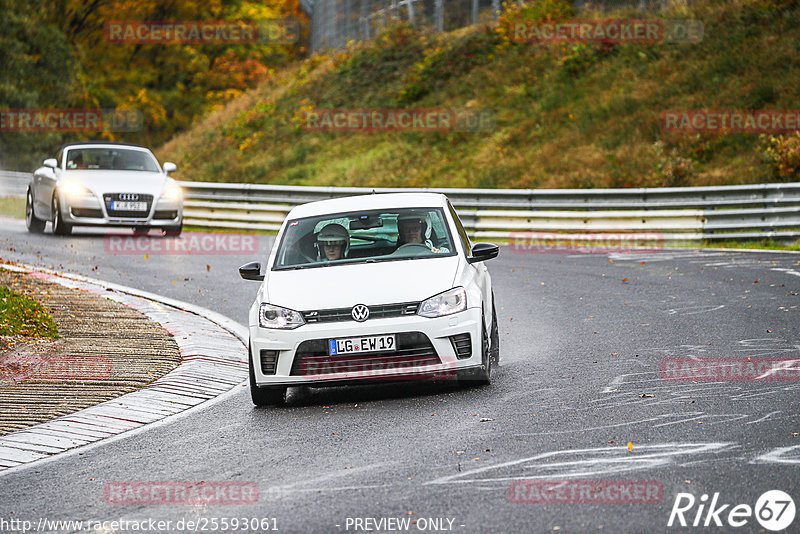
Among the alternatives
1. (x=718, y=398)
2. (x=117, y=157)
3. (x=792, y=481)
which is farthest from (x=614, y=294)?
(x=117, y=157)

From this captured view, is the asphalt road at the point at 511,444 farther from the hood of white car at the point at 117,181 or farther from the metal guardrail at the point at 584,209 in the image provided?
the hood of white car at the point at 117,181

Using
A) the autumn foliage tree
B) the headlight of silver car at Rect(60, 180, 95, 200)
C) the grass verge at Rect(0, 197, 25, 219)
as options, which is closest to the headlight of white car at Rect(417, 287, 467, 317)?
the headlight of silver car at Rect(60, 180, 95, 200)

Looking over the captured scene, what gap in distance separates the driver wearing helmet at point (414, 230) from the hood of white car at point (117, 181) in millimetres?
12150

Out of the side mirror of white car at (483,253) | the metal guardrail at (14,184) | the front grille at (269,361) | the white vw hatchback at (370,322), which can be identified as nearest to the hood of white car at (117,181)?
the white vw hatchback at (370,322)

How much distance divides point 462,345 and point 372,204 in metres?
1.97

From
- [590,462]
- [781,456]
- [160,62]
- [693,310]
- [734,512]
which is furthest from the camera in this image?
[160,62]

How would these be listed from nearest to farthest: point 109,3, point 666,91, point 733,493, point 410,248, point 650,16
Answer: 1. point 733,493
2. point 410,248
3. point 666,91
4. point 650,16
5. point 109,3

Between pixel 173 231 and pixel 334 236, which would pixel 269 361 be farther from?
pixel 173 231

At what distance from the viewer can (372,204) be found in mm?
9828

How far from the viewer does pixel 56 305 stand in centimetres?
1289

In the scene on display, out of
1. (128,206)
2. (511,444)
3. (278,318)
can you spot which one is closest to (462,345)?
(278,318)

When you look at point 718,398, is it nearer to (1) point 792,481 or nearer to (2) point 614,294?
(1) point 792,481

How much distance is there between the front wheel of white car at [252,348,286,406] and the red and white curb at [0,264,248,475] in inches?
20.8

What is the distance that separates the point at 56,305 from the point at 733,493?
30.6 feet
